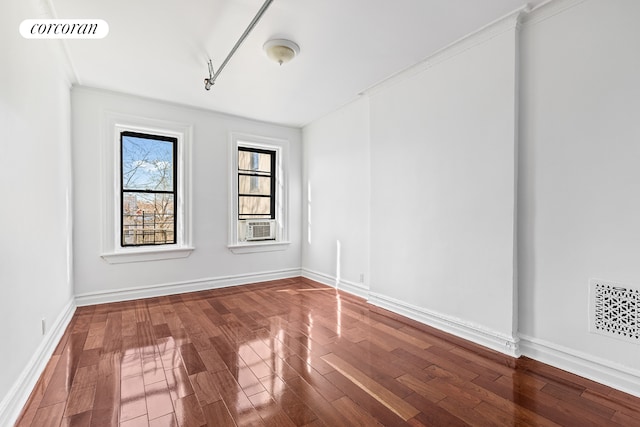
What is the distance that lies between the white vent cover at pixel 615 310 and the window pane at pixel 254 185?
Answer: 4276 millimetres

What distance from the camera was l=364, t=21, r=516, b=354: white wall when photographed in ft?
8.14

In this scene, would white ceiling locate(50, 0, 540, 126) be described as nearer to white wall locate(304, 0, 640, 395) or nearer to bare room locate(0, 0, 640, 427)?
bare room locate(0, 0, 640, 427)

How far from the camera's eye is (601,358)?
203 cm

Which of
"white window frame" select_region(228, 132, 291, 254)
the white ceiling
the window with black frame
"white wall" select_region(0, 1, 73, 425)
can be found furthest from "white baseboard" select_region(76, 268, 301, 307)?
the white ceiling

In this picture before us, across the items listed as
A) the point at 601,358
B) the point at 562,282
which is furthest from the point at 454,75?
the point at 601,358

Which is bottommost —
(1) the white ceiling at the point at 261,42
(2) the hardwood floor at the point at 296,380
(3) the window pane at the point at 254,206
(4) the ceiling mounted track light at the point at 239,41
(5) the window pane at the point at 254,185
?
(2) the hardwood floor at the point at 296,380

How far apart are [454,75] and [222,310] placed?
3448 millimetres

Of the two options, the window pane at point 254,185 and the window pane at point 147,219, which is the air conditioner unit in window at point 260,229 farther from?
the window pane at point 147,219

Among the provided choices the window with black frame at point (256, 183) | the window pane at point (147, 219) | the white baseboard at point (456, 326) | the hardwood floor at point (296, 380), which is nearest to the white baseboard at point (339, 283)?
the white baseboard at point (456, 326)

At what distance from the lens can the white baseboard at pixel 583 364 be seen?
1923mm

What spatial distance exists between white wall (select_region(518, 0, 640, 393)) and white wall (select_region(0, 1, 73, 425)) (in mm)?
3430

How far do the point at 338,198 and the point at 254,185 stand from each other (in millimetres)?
1516

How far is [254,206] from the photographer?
5.10 m

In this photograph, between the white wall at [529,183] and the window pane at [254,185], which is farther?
the window pane at [254,185]
